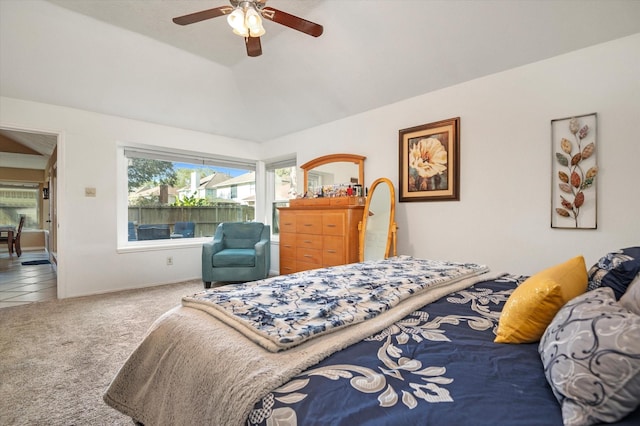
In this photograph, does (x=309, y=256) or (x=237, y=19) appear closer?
(x=237, y=19)

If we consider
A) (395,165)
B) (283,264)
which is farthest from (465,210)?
(283,264)

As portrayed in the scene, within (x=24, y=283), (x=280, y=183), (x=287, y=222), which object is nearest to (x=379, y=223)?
(x=287, y=222)

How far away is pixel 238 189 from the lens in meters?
5.41

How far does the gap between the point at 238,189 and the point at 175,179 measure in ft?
3.48

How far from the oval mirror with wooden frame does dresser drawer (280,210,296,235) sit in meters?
1.02

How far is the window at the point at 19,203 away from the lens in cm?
780

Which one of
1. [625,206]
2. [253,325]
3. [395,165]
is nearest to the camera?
[253,325]

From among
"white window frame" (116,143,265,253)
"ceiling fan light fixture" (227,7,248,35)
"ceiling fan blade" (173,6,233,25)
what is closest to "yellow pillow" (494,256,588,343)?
"ceiling fan light fixture" (227,7,248,35)

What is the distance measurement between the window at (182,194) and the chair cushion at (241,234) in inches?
31.1

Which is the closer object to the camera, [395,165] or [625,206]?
[625,206]

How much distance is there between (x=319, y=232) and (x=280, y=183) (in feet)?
6.56

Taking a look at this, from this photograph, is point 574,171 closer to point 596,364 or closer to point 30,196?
point 596,364

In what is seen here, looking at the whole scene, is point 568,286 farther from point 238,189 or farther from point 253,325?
point 238,189

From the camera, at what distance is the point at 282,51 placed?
329cm
